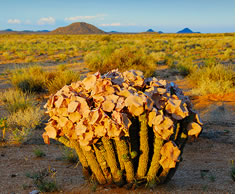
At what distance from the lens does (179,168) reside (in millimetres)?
3516

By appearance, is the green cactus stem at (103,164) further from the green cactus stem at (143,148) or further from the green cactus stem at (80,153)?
the green cactus stem at (143,148)

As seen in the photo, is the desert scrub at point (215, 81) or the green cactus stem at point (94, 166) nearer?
the green cactus stem at point (94, 166)

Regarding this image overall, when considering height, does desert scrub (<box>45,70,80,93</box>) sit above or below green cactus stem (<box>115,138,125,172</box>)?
above

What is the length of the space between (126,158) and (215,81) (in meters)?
7.76

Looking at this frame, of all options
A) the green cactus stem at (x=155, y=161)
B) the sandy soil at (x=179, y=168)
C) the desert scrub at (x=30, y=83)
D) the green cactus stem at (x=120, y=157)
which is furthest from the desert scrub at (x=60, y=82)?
the green cactus stem at (x=155, y=161)

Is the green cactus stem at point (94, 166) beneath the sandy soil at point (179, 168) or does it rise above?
above

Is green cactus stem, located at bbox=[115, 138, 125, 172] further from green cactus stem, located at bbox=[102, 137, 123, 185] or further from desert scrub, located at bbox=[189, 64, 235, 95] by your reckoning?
desert scrub, located at bbox=[189, 64, 235, 95]

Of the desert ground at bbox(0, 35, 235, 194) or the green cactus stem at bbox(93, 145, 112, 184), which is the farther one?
the desert ground at bbox(0, 35, 235, 194)

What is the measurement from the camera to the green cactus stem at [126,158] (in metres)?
2.33

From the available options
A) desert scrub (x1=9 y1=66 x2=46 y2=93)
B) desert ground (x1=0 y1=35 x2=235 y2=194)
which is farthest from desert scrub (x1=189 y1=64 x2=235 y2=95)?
desert scrub (x1=9 y1=66 x2=46 y2=93)

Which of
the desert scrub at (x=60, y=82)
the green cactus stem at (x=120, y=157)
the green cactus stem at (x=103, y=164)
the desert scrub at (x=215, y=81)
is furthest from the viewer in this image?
the desert scrub at (x=60, y=82)

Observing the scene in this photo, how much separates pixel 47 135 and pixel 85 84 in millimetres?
662

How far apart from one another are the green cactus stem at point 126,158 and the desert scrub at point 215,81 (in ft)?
20.0

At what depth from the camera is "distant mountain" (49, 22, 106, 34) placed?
153m
